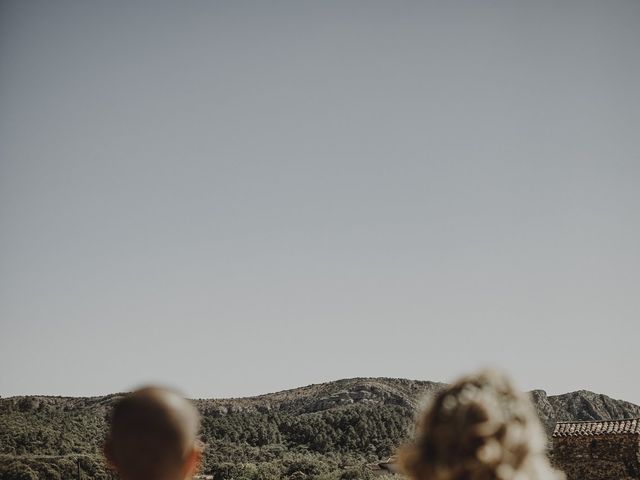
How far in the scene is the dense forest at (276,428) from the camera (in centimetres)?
3397

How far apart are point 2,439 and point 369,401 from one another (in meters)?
30.4

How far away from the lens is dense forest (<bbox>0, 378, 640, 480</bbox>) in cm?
3397

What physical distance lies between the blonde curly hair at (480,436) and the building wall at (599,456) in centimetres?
2054

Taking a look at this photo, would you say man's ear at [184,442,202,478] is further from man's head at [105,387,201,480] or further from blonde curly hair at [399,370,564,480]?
blonde curly hair at [399,370,564,480]

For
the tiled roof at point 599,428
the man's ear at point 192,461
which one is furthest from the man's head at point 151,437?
the tiled roof at point 599,428

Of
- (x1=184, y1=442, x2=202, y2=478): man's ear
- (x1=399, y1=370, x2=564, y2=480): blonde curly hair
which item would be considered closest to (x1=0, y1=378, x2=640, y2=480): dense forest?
(x1=184, y1=442, x2=202, y2=478): man's ear

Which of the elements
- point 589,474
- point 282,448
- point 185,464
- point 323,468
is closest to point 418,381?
point 282,448

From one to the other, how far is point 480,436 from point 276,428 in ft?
169

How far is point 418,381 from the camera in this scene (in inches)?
2442

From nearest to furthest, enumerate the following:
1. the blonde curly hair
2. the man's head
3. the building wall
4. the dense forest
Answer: the blonde curly hair
the man's head
the building wall
the dense forest

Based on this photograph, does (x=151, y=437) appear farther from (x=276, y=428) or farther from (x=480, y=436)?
(x=276, y=428)

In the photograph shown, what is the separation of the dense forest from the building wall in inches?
464

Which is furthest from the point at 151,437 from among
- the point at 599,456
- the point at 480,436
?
the point at 599,456

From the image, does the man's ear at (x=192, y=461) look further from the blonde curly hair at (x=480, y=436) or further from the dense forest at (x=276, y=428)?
the dense forest at (x=276, y=428)
